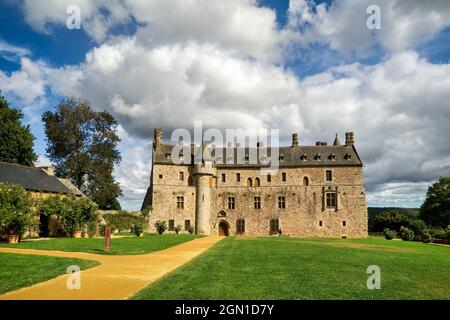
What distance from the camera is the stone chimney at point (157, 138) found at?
43.6 metres

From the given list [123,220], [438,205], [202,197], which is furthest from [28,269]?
[438,205]

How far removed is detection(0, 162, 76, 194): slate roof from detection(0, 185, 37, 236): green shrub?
10.4ft

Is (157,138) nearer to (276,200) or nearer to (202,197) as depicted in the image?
(202,197)

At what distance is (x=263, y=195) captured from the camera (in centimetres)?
4378

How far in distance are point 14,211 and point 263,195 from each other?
2799 centimetres

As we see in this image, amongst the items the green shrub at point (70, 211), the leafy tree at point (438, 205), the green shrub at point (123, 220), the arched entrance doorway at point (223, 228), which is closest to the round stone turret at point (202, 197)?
the arched entrance doorway at point (223, 228)

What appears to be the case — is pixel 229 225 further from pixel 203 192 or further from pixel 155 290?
pixel 155 290

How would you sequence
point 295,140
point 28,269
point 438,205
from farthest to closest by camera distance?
point 438,205 → point 295,140 → point 28,269

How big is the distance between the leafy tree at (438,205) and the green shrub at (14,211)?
54.8 metres

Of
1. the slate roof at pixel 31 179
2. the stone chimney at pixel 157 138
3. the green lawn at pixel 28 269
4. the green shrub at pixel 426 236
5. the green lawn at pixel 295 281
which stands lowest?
the green shrub at pixel 426 236

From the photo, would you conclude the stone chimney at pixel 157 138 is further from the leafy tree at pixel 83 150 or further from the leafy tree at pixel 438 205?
the leafy tree at pixel 438 205

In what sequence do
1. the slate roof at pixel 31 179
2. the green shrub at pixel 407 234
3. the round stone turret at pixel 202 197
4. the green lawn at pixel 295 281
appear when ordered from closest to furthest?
the green lawn at pixel 295 281 < the slate roof at pixel 31 179 < the green shrub at pixel 407 234 < the round stone turret at pixel 202 197

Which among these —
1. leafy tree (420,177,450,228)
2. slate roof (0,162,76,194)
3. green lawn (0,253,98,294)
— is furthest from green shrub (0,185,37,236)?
leafy tree (420,177,450,228)

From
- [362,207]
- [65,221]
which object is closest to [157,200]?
[65,221]
